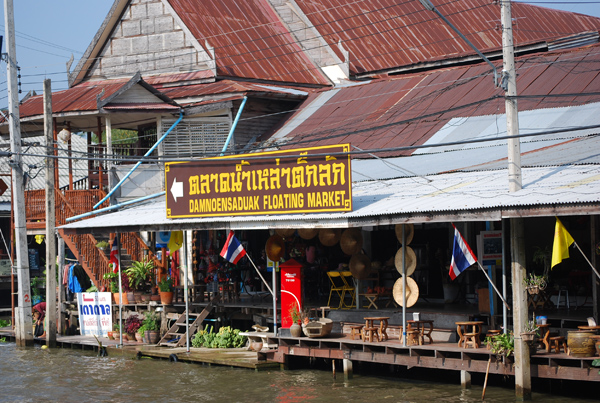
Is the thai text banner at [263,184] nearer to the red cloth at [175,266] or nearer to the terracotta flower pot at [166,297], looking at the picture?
the terracotta flower pot at [166,297]

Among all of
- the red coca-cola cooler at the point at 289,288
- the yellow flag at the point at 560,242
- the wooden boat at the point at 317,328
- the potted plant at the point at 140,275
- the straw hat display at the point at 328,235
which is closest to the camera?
the yellow flag at the point at 560,242

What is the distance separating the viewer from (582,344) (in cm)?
1439

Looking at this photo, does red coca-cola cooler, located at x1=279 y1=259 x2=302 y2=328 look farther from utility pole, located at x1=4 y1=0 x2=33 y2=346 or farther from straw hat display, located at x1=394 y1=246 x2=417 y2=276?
utility pole, located at x1=4 y1=0 x2=33 y2=346

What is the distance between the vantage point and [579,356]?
1446cm

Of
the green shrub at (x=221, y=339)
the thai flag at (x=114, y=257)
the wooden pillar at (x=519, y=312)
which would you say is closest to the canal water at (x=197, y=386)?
the wooden pillar at (x=519, y=312)

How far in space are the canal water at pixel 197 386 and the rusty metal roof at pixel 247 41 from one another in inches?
514

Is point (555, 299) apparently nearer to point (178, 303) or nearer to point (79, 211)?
point (178, 303)

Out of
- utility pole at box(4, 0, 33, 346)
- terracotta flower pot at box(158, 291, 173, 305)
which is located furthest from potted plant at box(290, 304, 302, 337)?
utility pole at box(4, 0, 33, 346)

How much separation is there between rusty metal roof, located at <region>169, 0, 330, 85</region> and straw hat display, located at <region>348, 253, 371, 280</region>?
12.4 metres

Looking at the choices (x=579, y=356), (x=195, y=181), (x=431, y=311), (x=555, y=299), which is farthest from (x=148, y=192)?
(x=579, y=356)

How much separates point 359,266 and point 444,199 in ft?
12.8

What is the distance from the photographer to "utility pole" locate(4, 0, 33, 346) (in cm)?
2356

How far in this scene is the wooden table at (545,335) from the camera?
599 inches

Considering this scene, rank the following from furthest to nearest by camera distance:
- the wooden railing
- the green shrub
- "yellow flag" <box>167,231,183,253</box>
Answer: the wooden railing
"yellow flag" <box>167,231,183,253</box>
the green shrub
